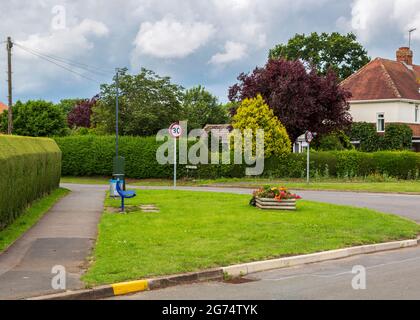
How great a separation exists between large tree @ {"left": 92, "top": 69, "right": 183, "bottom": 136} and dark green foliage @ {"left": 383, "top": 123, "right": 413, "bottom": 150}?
2244 cm

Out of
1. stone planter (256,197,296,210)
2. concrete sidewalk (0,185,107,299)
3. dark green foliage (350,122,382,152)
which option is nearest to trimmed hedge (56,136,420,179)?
dark green foliage (350,122,382,152)

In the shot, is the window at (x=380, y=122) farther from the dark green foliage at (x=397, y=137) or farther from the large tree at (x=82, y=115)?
the large tree at (x=82, y=115)

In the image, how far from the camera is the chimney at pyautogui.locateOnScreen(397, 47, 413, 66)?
195ft

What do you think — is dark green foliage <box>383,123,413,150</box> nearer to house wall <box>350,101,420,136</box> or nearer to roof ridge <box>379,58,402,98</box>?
house wall <box>350,101,420,136</box>

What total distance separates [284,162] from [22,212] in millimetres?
24387

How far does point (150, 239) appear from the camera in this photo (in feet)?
39.7

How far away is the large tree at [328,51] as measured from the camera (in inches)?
2781

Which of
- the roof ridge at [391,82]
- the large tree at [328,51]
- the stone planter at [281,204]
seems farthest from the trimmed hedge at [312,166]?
the large tree at [328,51]

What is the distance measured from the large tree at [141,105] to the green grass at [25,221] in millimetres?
36803

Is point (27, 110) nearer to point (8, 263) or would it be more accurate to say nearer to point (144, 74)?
point (144, 74)

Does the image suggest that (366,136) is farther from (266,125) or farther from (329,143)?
(266,125)

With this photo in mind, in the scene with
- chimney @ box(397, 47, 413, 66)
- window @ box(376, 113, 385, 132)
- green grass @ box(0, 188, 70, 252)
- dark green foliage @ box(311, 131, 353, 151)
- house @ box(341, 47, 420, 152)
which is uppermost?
chimney @ box(397, 47, 413, 66)

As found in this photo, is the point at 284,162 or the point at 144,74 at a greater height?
the point at 144,74
